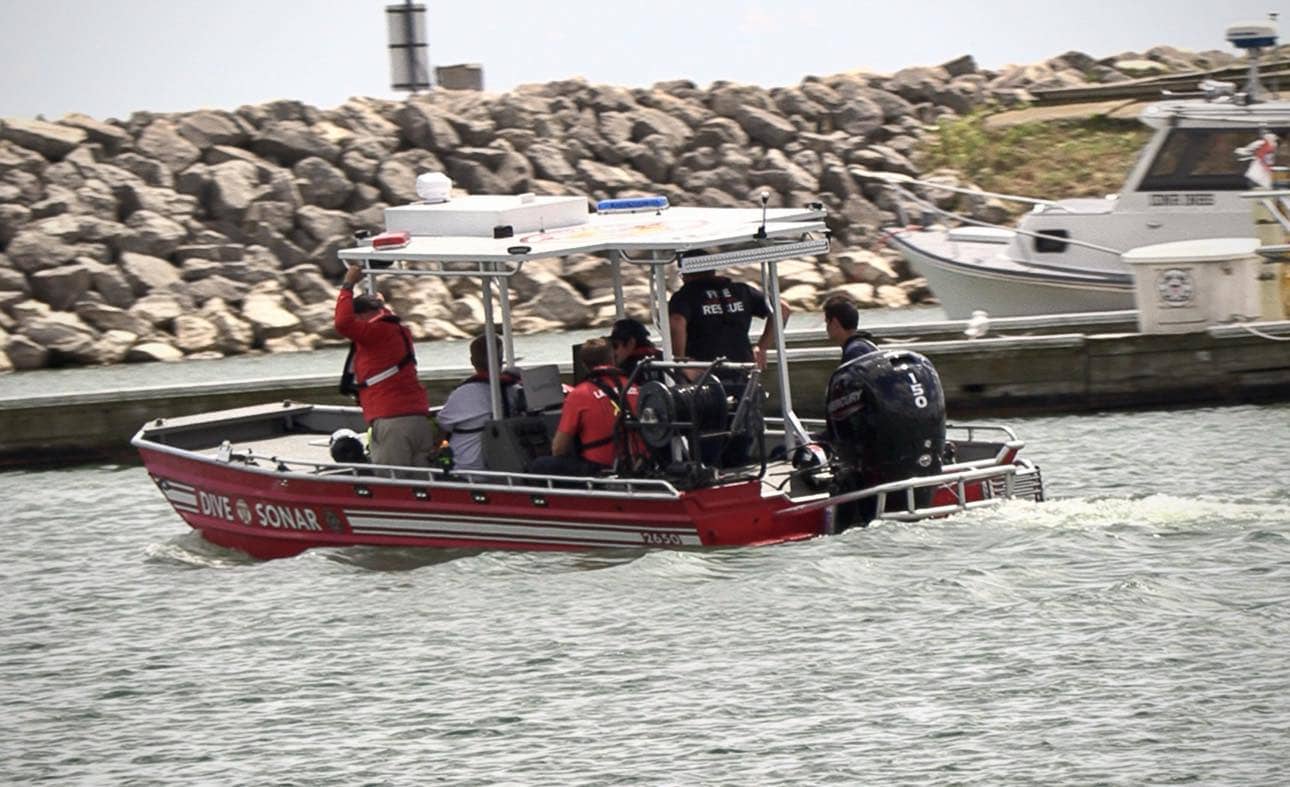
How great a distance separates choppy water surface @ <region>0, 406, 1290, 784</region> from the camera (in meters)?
11.3

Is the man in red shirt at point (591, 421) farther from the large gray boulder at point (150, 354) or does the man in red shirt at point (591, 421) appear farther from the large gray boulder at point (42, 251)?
the large gray boulder at point (42, 251)

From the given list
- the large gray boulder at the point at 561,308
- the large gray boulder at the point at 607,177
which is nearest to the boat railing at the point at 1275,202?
the large gray boulder at the point at 561,308

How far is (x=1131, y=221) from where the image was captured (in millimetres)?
24719

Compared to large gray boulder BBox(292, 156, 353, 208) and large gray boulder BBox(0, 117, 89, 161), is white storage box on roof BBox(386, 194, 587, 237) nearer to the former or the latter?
large gray boulder BBox(292, 156, 353, 208)

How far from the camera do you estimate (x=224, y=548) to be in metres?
15.9

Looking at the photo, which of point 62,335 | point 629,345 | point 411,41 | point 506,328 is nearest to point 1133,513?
point 629,345

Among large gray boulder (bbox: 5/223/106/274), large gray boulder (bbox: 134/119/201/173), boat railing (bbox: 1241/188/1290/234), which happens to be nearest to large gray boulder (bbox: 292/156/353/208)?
large gray boulder (bbox: 134/119/201/173)

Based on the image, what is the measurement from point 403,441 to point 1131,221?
1195 centimetres

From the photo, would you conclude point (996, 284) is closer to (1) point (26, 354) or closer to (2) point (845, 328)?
(2) point (845, 328)

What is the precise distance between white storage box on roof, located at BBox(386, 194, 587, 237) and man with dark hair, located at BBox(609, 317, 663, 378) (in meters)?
1.00

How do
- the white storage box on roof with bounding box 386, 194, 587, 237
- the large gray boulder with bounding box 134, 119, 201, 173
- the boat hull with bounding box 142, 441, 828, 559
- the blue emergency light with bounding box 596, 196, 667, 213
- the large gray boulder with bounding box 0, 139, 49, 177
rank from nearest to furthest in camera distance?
the boat hull with bounding box 142, 441, 828, 559, the white storage box on roof with bounding box 386, 194, 587, 237, the blue emergency light with bounding box 596, 196, 667, 213, the large gray boulder with bounding box 0, 139, 49, 177, the large gray boulder with bounding box 134, 119, 201, 173

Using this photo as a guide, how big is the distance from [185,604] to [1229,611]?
20.5ft

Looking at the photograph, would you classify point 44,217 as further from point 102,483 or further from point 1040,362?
point 1040,362

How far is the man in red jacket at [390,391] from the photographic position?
48.6 ft
